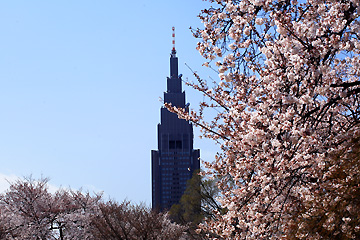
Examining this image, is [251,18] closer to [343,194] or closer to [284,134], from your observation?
[284,134]

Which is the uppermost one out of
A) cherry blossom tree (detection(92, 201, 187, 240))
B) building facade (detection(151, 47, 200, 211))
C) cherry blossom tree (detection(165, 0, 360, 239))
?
building facade (detection(151, 47, 200, 211))

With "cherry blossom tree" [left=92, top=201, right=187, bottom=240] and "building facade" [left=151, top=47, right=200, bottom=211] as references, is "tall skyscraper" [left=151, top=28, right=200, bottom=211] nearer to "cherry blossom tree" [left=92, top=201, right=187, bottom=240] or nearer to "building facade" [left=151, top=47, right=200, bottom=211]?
"building facade" [left=151, top=47, right=200, bottom=211]

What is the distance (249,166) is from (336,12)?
198 cm

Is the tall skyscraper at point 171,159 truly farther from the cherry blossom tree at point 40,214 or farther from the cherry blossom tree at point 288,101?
the cherry blossom tree at point 288,101

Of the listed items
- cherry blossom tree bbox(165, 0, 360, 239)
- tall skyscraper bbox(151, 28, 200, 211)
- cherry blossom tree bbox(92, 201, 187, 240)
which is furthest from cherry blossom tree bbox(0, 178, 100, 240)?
tall skyscraper bbox(151, 28, 200, 211)

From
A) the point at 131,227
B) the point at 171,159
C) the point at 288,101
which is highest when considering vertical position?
the point at 171,159

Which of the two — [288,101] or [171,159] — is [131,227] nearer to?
[288,101]

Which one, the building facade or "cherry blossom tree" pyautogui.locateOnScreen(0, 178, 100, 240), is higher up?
the building facade

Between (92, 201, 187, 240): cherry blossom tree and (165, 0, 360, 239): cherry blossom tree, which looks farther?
(92, 201, 187, 240): cherry blossom tree

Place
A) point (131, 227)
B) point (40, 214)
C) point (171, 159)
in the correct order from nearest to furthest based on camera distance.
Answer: point (131, 227) < point (40, 214) < point (171, 159)

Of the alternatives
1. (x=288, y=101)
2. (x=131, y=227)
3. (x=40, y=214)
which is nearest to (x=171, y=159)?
(x=40, y=214)

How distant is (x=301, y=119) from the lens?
4.71 m

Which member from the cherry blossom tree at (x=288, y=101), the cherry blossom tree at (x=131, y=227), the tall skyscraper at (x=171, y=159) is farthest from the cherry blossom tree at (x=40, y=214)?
the tall skyscraper at (x=171, y=159)

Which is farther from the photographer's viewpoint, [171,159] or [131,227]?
[171,159]
